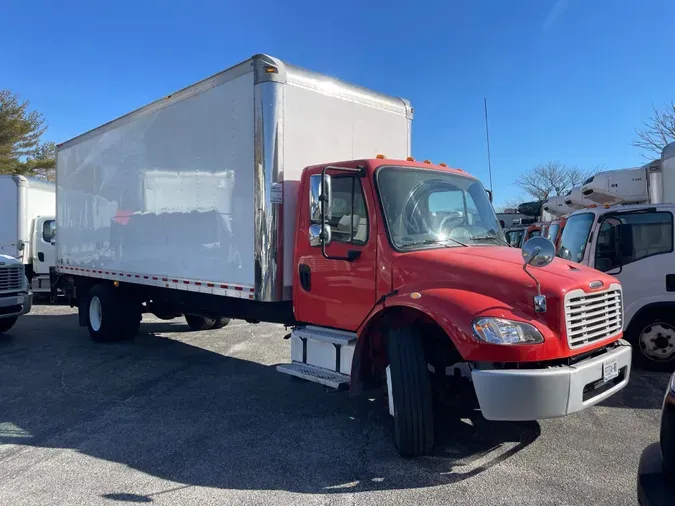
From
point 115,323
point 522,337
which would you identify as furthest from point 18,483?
point 115,323

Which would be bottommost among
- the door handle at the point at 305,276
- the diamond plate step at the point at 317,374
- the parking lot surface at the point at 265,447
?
the parking lot surface at the point at 265,447

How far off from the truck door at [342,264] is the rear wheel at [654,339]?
3.76 metres

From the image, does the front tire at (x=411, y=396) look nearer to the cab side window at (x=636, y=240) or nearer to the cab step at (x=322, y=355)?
the cab step at (x=322, y=355)

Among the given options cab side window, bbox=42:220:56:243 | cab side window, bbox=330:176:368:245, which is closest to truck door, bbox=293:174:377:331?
cab side window, bbox=330:176:368:245

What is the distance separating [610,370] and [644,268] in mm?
3038

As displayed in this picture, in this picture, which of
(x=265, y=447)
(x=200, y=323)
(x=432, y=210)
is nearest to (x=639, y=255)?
(x=432, y=210)

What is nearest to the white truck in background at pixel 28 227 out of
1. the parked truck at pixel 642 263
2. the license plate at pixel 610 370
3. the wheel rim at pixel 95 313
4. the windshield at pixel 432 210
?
the wheel rim at pixel 95 313

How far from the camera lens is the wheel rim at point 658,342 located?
6.04 metres

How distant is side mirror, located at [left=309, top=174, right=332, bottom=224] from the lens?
4.27 metres

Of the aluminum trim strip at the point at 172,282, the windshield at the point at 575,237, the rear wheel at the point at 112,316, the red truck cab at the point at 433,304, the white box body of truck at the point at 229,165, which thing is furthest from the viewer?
the rear wheel at the point at 112,316

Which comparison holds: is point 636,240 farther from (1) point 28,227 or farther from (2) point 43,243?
(1) point 28,227

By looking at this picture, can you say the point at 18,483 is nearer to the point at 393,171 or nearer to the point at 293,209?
the point at 293,209

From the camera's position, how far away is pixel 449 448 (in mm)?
4133

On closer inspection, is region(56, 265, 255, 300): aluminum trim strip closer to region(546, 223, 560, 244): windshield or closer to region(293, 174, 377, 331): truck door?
region(293, 174, 377, 331): truck door
